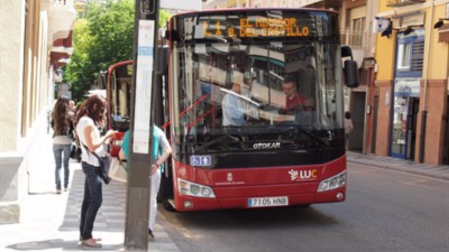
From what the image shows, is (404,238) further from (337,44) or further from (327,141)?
(337,44)

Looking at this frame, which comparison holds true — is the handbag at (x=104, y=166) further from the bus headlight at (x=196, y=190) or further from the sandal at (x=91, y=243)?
the bus headlight at (x=196, y=190)

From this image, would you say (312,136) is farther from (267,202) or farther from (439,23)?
(439,23)

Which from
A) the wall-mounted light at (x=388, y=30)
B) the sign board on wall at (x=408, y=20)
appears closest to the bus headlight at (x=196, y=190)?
the sign board on wall at (x=408, y=20)

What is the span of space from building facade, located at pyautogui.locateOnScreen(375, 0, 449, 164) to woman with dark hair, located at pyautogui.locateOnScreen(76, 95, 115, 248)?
16569 mm

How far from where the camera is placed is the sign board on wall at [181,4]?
6770mm

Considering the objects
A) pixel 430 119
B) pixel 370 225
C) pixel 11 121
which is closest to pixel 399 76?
pixel 430 119

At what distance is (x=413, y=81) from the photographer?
76.5ft

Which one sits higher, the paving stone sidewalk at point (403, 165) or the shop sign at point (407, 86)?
the shop sign at point (407, 86)

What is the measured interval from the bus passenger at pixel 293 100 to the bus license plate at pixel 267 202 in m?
1.18

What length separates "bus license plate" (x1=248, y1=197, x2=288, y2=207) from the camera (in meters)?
8.44

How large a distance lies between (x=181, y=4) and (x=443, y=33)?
630 inches

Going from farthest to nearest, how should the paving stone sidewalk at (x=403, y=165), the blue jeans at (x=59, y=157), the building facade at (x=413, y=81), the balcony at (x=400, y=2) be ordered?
1. the balcony at (x=400, y=2)
2. the building facade at (x=413, y=81)
3. the paving stone sidewalk at (x=403, y=165)
4. the blue jeans at (x=59, y=157)

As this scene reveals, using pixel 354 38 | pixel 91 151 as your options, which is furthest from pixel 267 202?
pixel 354 38

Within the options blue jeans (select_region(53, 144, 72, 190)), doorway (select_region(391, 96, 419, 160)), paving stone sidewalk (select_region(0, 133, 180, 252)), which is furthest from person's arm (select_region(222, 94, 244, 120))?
doorway (select_region(391, 96, 419, 160))
